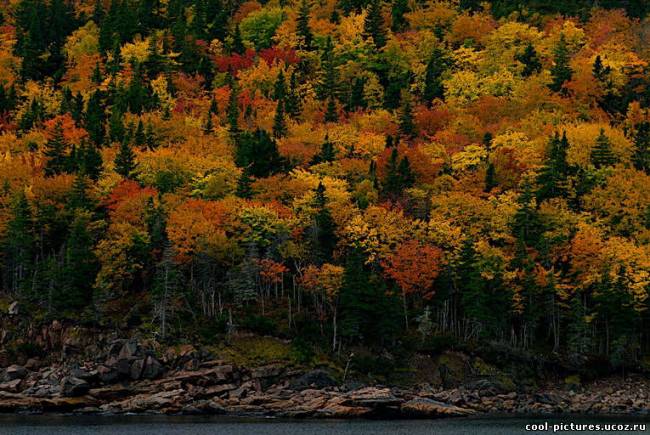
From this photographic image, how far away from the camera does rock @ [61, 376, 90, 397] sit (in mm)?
81438

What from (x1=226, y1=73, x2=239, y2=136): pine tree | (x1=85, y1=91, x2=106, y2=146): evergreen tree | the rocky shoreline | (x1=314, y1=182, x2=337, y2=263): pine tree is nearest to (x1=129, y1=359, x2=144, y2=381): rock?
the rocky shoreline

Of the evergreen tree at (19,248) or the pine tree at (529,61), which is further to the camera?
the pine tree at (529,61)

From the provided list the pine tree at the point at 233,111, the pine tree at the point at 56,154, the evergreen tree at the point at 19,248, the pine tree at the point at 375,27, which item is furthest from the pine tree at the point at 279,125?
the evergreen tree at the point at 19,248

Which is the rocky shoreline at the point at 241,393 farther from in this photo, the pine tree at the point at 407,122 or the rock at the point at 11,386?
the pine tree at the point at 407,122

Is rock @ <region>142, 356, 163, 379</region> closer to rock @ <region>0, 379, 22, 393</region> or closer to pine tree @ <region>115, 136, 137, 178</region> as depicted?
rock @ <region>0, 379, 22, 393</region>

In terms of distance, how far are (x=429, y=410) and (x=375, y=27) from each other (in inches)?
3213

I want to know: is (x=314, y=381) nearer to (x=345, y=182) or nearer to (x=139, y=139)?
(x=345, y=182)

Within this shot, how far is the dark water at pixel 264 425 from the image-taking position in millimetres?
68500

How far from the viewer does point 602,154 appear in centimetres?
10688

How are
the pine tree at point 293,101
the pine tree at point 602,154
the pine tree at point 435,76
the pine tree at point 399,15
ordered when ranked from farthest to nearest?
the pine tree at point 399,15 → the pine tree at point 435,76 → the pine tree at point 293,101 → the pine tree at point 602,154

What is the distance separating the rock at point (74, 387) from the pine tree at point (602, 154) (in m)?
55.0

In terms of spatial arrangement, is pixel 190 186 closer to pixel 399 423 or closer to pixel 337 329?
pixel 337 329

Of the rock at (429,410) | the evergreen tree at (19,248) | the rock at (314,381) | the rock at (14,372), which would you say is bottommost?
the rock at (429,410)

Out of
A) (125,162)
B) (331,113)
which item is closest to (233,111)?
(331,113)
